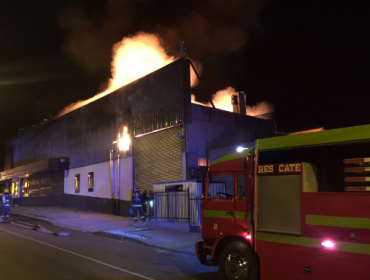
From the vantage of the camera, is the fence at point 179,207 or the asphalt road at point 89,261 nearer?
the asphalt road at point 89,261

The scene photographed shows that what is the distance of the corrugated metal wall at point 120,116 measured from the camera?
17.0 metres

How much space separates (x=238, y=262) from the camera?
600cm

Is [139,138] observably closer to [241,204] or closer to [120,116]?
[120,116]

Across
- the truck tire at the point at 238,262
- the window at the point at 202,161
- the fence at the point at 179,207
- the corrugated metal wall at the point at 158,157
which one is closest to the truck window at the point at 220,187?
the truck tire at the point at 238,262

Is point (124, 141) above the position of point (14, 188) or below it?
above

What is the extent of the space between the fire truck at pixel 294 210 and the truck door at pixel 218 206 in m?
0.02

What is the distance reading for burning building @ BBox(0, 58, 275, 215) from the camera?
16.8 meters

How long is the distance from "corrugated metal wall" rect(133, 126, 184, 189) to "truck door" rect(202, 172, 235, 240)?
9.50 meters

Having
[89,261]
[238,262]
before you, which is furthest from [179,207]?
[238,262]

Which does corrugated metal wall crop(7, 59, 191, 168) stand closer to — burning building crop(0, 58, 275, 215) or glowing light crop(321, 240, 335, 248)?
burning building crop(0, 58, 275, 215)

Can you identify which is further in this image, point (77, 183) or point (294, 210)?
point (77, 183)

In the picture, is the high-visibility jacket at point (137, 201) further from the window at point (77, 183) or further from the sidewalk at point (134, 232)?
the window at point (77, 183)

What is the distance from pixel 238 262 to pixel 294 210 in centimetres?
143

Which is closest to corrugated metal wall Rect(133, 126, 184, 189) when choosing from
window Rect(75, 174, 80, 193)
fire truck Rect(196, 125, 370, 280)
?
window Rect(75, 174, 80, 193)
